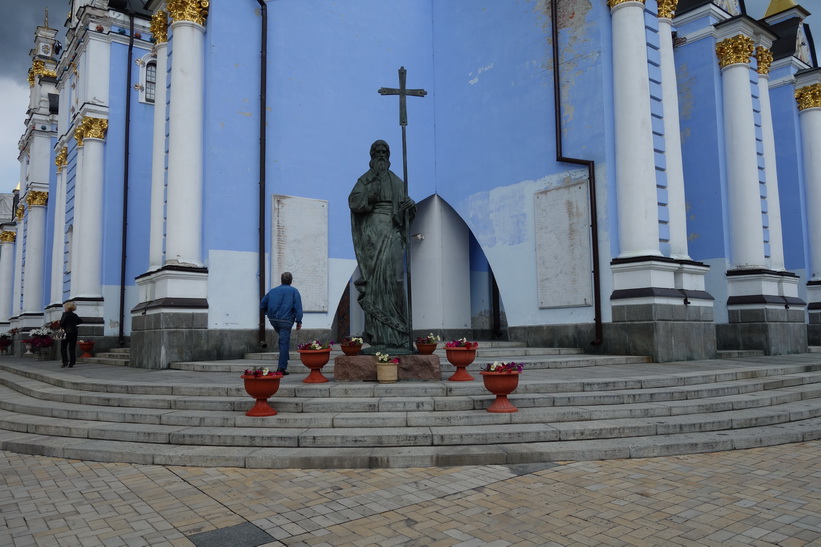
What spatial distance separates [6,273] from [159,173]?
26.2 m

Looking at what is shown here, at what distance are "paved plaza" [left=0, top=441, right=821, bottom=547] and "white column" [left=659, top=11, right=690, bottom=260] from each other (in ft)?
23.5

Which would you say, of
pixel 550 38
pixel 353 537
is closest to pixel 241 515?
pixel 353 537

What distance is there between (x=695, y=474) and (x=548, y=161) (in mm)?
9572

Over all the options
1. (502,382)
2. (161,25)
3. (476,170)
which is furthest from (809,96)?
(161,25)

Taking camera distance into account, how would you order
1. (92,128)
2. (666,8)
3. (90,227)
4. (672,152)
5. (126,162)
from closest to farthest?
(672,152) → (666,8) → (90,227) → (92,128) → (126,162)

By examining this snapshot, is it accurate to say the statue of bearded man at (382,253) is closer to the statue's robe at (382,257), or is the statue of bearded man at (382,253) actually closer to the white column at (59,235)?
the statue's robe at (382,257)

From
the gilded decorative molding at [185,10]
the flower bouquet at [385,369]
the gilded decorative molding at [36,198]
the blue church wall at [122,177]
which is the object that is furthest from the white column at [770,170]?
the gilded decorative molding at [36,198]

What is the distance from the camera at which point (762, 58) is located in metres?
15.3

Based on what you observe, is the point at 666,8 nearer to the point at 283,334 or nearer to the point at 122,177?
the point at 283,334

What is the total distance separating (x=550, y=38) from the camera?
45.4 feet

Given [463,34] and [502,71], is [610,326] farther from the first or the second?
[463,34]

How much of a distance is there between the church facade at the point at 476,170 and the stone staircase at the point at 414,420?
11.2 feet

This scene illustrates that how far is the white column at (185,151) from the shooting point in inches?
496

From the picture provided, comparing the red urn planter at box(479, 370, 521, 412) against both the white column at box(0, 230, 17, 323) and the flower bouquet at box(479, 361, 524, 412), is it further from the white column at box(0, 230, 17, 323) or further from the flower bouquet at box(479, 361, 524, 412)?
the white column at box(0, 230, 17, 323)
